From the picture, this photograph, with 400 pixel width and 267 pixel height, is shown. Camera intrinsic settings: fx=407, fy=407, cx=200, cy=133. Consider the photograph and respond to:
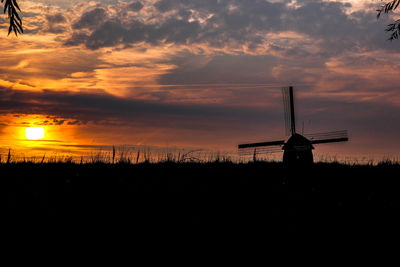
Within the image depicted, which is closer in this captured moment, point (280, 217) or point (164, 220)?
point (164, 220)

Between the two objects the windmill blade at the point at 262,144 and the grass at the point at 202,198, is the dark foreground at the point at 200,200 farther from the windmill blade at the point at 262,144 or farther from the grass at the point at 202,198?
the windmill blade at the point at 262,144

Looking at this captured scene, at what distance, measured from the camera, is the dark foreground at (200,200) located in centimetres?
951

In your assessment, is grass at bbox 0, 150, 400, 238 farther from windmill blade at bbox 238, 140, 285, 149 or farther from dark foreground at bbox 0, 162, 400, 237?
windmill blade at bbox 238, 140, 285, 149

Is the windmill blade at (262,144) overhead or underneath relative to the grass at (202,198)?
overhead

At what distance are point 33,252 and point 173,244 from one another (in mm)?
2711

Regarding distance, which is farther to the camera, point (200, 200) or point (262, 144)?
point (262, 144)

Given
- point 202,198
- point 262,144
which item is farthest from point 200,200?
point 262,144

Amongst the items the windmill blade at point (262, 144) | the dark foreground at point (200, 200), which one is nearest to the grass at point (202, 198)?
the dark foreground at point (200, 200)

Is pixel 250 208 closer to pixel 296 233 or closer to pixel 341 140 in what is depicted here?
pixel 296 233

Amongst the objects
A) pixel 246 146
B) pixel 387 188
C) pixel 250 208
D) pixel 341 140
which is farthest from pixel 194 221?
pixel 341 140

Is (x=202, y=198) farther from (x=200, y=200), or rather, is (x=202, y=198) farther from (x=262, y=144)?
(x=262, y=144)

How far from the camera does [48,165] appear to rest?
57.0 feet

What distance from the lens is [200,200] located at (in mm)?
11102

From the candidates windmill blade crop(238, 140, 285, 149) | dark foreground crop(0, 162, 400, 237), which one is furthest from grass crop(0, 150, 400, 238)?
windmill blade crop(238, 140, 285, 149)
